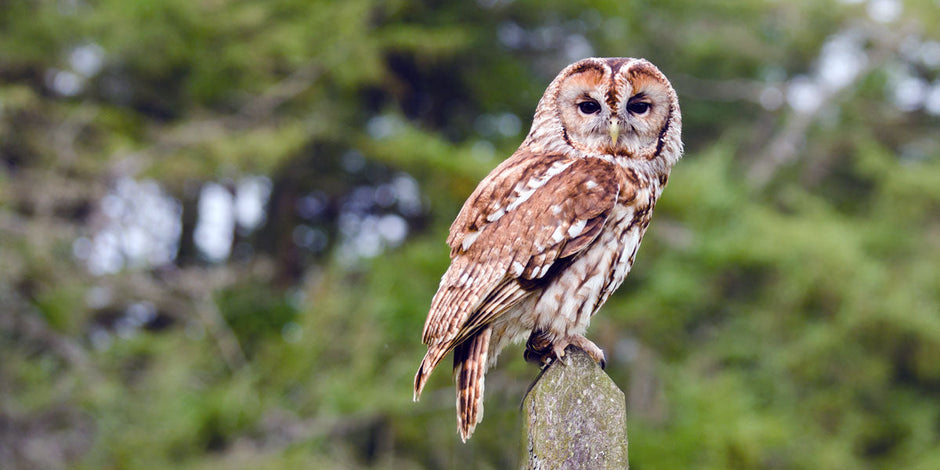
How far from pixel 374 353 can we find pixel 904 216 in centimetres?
854

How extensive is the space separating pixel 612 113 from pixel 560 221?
1.06 feet

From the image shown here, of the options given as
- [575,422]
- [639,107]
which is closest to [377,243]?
[639,107]

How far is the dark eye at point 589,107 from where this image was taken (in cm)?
246

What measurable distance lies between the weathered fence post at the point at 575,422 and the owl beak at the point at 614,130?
0.75m

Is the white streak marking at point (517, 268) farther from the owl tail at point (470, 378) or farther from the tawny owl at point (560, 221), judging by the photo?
the owl tail at point (470, 378)

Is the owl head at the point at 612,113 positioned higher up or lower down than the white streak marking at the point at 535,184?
higher up

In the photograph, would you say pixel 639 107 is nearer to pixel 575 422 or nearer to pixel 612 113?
pixel 612 113

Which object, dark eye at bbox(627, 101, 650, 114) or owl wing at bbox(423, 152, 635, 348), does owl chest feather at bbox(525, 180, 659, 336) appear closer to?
owl wing at bbox(423, 152, 635, 348)

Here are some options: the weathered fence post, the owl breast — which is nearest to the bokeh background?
the owl breast

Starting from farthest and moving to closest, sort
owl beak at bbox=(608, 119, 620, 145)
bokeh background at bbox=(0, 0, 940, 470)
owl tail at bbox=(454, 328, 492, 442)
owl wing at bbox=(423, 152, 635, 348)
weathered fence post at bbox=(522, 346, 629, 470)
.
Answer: bokeh background at bbox=(0, 0, 940, 470), owl beak at bbox=(608, 119, 620, 145), owl wing at bbox=(423, 152, 635, 348), owl tail at bbox=(454, 328, 492, 442), weathered fence post at bbox=(522, 346, 629, 470)

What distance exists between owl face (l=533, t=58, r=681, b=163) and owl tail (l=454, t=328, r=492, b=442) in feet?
1.91

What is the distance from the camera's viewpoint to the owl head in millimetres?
2436

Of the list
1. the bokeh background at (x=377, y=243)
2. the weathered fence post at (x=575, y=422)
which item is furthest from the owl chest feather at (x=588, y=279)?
the bokeh background at (x=377, y=243)

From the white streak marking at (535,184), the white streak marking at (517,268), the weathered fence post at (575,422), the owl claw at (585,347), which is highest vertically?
the white streak marking at (535,184)
